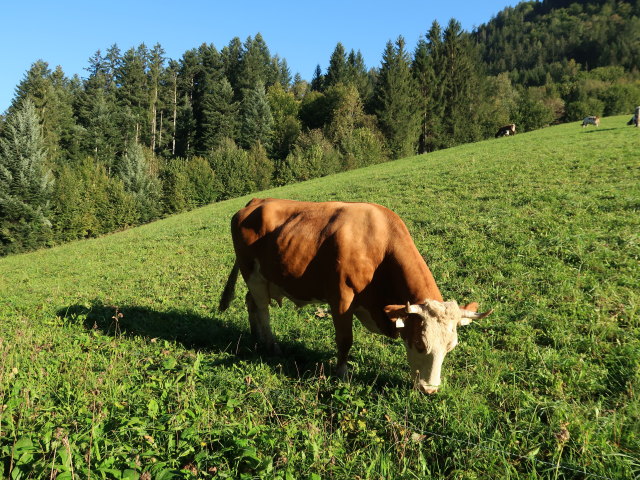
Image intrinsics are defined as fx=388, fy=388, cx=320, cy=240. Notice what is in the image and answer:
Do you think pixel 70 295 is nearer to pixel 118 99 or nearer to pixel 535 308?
pixel 535 308

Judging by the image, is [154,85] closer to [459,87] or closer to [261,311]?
[459,87]

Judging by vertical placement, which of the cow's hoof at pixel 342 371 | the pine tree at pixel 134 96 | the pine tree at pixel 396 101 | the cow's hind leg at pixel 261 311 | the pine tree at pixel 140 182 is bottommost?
Answer: the cow's hoof at pixel 342 371

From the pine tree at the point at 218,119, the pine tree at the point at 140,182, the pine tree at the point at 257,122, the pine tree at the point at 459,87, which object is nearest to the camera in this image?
the pine tree at the point at 140,182

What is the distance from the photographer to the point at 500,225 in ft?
31.2

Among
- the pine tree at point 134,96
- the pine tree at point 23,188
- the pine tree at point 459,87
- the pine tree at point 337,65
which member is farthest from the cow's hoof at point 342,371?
the pine tree at point 337,65

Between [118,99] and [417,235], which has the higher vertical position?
[118,99]

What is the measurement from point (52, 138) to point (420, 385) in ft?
198

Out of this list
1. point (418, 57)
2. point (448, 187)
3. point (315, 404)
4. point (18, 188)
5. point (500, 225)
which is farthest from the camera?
point (418, 57)

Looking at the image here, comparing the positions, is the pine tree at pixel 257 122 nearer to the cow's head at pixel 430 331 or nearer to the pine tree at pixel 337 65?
the pine tree at pixel 337 65

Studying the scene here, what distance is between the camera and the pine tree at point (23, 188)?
29.2 meters

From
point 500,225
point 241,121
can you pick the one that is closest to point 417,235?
point 500,225

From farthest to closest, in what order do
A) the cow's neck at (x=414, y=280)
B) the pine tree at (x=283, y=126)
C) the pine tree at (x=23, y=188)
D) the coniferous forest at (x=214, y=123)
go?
1. the pine tree at (x=283, y=126)
2. the coniferous forest at (x=214, y=123)
3. the pine tree at (x=23, y=188)
4. the cow's neck at (x=414, y=280)

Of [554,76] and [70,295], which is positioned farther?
[554,76]

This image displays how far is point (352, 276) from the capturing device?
4.55m
